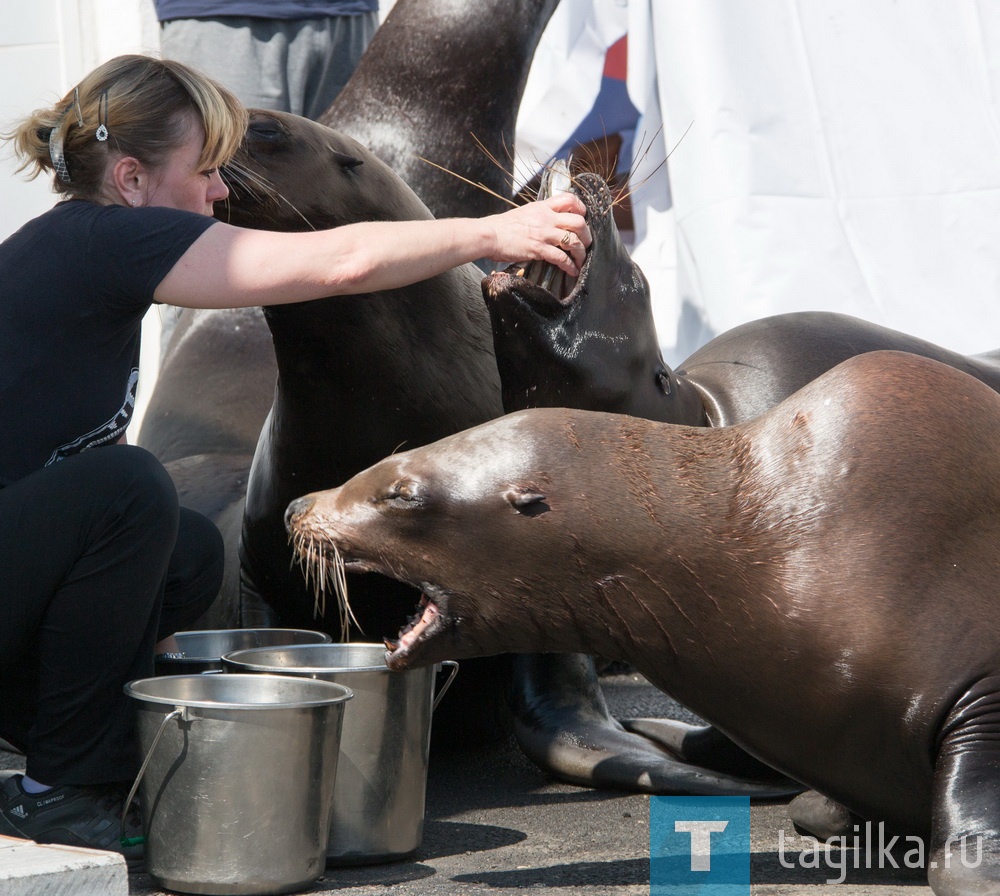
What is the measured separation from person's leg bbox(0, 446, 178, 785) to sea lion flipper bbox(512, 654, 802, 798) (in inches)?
45.0

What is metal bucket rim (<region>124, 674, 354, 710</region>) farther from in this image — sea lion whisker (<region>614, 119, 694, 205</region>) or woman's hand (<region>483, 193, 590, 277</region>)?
sea lion whisker (<region>614, 119, 694, 205</region>)

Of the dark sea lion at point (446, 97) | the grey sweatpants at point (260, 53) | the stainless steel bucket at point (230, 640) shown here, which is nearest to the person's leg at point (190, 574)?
the stainless steel bucket at point (230, 640)

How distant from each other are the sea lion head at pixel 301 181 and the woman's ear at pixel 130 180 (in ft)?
1.18

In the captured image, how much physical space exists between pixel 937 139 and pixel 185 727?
4553mm

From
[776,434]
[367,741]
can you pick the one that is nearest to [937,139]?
[776,434]

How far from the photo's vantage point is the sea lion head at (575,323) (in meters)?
3.20

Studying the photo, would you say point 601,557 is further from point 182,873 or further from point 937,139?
point 937,139

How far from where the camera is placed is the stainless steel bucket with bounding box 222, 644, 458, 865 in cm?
286

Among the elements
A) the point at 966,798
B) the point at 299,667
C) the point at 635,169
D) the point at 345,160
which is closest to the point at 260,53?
the point at 635,169

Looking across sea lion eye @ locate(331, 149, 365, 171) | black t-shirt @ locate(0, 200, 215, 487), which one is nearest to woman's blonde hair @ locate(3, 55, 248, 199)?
black t-shirt @ locate(0, 200, 215, 487)

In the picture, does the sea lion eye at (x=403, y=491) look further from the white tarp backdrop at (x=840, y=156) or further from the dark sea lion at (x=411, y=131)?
the white tarp backdrop at (x=840, y=156)

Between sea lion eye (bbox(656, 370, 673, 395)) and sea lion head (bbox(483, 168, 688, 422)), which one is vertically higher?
sea lion head (bbox(483, 168, 688, 422))

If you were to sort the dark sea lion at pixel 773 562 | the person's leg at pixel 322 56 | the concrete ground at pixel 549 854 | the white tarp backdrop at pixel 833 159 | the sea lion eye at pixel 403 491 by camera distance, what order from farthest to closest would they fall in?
the person's leg at pixel 322 56 < the white tarp backdrop at pixel 833 159 < the sea lion eye at pixel 403 491 < the concrete ground at pixel 549 854 < the dark sea lion at pixel 773 562

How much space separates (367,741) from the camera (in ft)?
9.48
